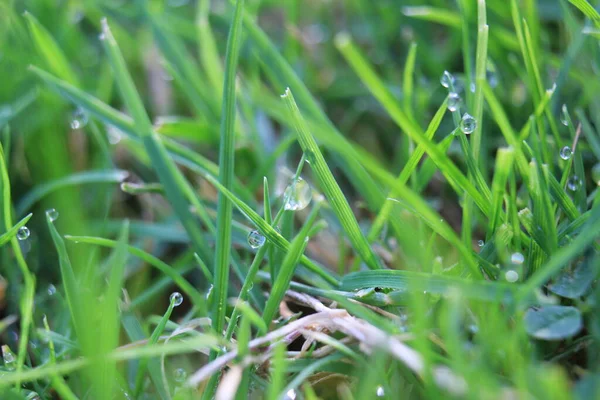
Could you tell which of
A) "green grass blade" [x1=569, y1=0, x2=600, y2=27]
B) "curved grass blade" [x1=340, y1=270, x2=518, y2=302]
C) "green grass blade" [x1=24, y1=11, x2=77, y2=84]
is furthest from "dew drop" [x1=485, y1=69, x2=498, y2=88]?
"green grass blade" [x1=24, y1=11, x2=77, y2=84]

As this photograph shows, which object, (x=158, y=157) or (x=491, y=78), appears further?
(x=491, y=78)

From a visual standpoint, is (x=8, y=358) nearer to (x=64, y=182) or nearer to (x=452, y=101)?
(x=64, y=182)

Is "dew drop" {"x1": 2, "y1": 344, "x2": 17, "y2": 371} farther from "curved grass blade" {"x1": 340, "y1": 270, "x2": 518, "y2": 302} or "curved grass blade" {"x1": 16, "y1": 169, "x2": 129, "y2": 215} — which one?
"curved grass blade" {"x1": 340, "y1": 270, "x2": 518, "y2": 302}

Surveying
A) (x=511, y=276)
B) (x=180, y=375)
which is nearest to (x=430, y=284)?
(x=511, y=276)

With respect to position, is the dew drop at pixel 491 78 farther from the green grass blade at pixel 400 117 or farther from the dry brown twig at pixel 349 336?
the dry brown twig at pixel 349 336

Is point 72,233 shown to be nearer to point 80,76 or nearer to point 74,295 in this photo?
point 74,295

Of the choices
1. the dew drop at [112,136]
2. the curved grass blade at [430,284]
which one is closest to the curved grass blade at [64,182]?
the dew drop at [112,136]
